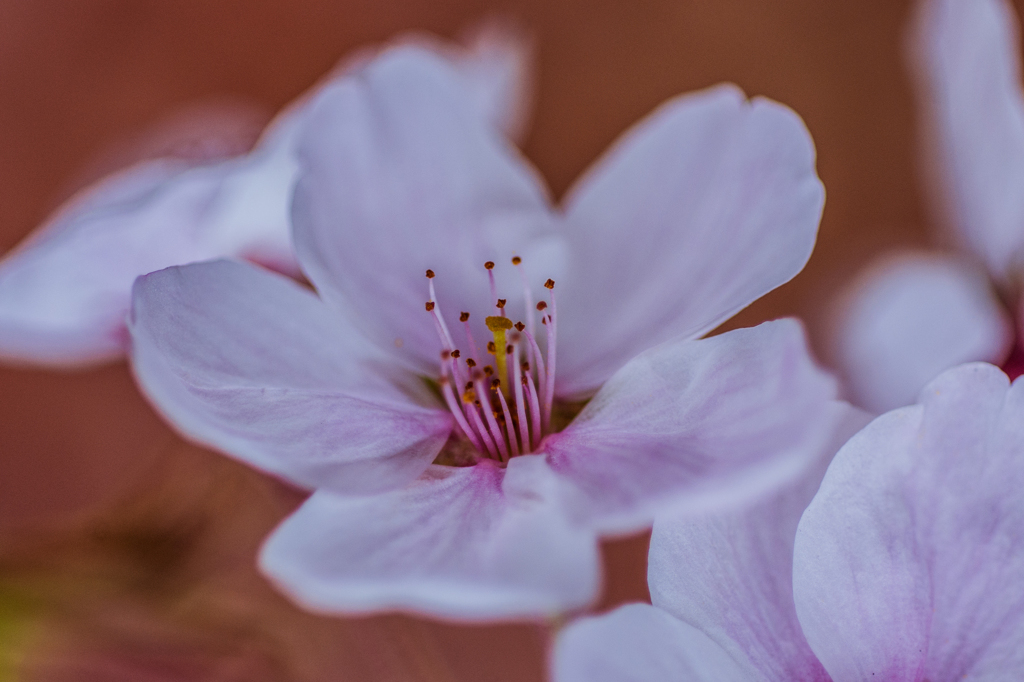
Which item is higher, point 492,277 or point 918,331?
point 492,277

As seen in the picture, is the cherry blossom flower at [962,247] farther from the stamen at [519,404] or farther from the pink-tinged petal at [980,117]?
the stamen at [519,404]

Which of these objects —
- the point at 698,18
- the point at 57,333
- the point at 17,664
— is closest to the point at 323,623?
the point at 17,664

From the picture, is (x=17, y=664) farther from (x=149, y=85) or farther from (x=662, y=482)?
(x=149, y=85)

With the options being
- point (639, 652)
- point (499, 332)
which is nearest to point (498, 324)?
point (499, 332)

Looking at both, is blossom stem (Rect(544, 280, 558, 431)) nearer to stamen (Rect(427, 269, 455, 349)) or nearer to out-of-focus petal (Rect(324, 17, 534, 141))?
stamen (Rect(427, 269, 455, 349))

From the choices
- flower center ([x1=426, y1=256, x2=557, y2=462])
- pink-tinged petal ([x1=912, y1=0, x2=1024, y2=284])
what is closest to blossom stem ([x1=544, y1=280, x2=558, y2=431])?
flower center ([x1=426, y1=256, x2=557, y2=462])

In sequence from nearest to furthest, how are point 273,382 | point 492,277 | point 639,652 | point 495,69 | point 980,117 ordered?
1. point 639,652
2. point 273,382
3. point 492,277
4. point 980,117
5. point 495,69

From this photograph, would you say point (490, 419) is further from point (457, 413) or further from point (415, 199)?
point (415, 199)
